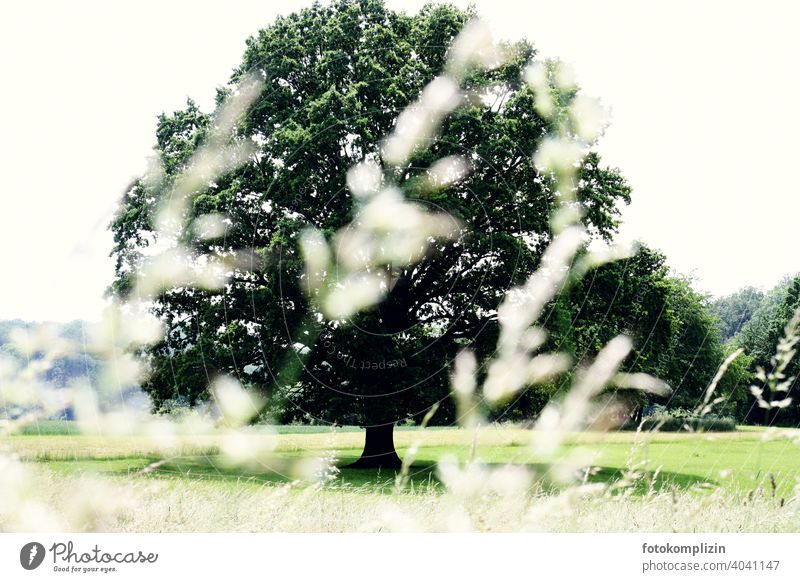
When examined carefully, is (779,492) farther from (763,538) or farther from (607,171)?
(607,171)

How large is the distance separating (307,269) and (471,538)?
7567mm

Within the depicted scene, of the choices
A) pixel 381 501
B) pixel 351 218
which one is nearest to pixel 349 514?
pixel 381 501

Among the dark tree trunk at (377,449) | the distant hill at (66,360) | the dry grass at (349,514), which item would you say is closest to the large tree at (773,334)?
the dark tree trunk at (377,449)

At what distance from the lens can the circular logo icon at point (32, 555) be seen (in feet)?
11.9

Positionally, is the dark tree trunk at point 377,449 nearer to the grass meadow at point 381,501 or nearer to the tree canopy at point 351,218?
the tree canopy at point 351,218

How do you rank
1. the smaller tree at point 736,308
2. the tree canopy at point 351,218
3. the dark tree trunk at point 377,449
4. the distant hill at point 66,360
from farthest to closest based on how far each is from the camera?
the smaller tree at point 736,308 < the dark tree trunk at point 377,449 < the tree canopy at point 351,218 < the distant hill at point 66,360

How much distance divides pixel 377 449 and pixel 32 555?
29.7 feet

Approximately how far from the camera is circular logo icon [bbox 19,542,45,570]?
3617 millimetres

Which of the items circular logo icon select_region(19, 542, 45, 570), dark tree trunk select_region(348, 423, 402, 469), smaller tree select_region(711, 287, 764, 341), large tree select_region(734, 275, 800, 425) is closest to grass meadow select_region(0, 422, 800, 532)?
circular logo icon select_region(19, 542, 45, 570)

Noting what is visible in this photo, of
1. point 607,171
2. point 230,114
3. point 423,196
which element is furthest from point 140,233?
point 607,171

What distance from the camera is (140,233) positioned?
12328mm

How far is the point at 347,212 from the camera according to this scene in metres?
10.6

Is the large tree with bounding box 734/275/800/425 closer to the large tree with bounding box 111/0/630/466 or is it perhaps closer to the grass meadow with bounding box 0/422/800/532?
the large tree with bounding box 111/0/630/466

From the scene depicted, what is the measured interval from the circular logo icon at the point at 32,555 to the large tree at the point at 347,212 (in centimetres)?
688
